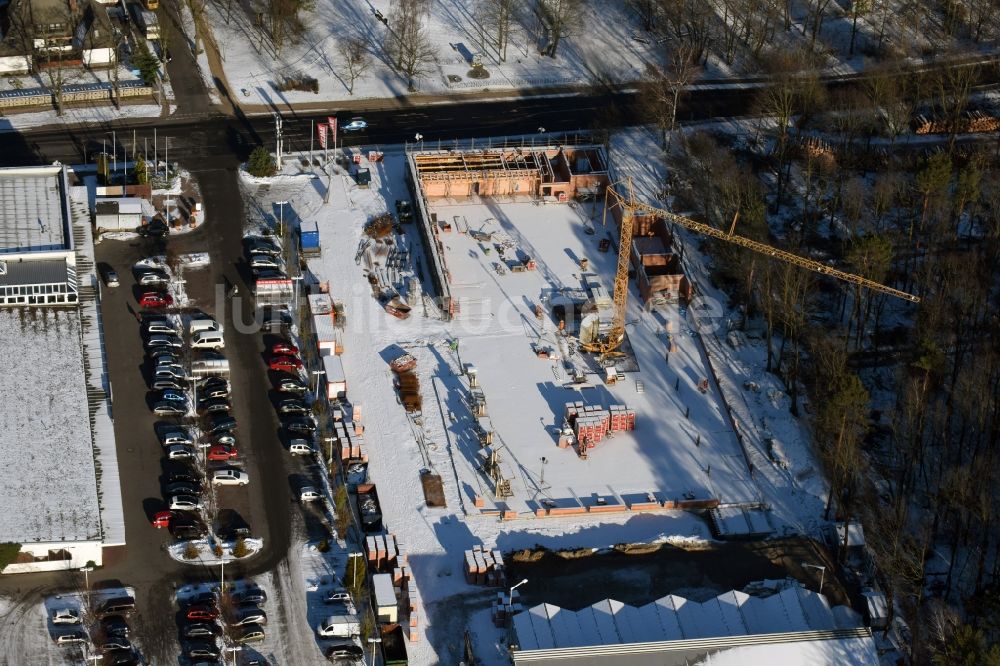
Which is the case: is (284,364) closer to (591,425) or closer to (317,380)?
(317,380)

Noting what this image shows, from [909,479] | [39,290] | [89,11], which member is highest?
[89,11]

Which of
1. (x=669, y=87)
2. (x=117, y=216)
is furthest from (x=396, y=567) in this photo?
(x=669, y=87)

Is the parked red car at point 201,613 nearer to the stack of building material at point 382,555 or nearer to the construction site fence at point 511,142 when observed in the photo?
the stack of building material at point 382,555

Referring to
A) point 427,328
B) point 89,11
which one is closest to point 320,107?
point 89,11

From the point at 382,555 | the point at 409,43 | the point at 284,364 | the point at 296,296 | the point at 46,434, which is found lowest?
the point at 382,555

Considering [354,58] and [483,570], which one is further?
[354,58]

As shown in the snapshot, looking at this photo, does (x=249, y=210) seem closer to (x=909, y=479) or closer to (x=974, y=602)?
(x=909, y=479)

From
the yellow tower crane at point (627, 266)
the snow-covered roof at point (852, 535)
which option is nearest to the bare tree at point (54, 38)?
the yellow tower crane at point (627, 266)
